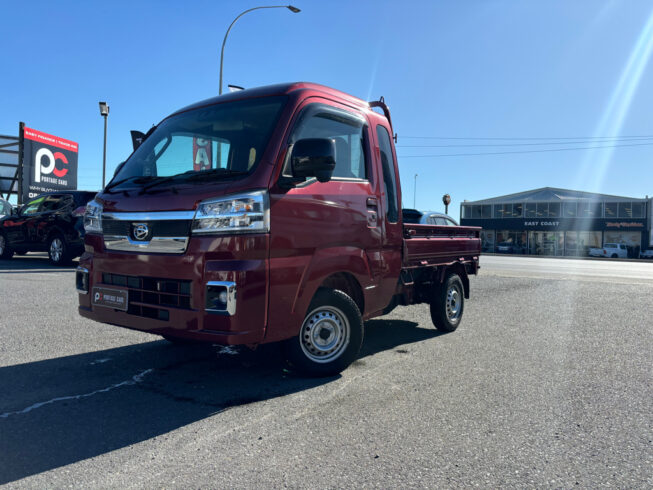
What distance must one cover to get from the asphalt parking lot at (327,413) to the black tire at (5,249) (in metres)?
9.01

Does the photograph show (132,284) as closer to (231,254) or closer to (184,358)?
(231,254)

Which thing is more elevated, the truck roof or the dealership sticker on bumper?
the truck roof

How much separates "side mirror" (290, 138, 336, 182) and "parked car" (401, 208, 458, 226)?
6077 mm

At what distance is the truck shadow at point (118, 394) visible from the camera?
275 cm

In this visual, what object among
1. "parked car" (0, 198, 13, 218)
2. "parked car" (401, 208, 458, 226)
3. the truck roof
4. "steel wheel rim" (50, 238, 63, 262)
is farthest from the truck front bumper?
"parked car" (0, 198, 13, 218)

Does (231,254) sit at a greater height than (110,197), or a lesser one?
lesser

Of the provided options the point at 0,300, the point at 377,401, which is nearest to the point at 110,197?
the point at 377,401

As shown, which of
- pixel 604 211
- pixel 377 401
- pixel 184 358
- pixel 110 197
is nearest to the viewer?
pixel 377 401

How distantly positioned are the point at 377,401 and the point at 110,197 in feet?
8.50

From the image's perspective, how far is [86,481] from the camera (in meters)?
2.36

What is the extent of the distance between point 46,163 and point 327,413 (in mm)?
34424

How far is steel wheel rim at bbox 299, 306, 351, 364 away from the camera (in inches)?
155

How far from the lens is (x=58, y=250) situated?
11.9 metres

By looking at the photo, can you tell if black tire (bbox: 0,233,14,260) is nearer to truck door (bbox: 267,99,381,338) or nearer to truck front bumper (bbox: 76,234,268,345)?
truck front bumper (bbox: 76,234,268,345)
